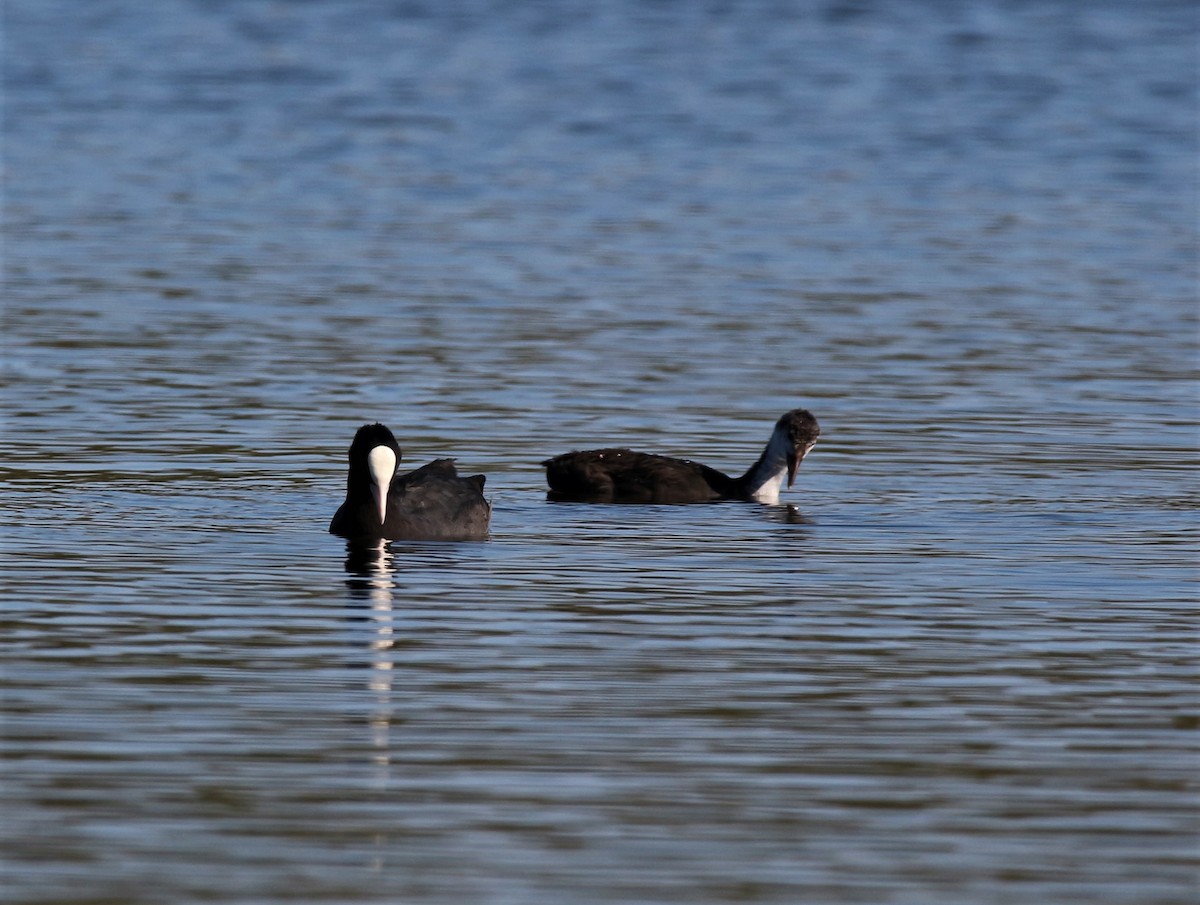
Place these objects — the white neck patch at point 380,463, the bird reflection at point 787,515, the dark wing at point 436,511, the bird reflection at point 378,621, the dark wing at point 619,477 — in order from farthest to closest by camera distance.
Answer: the dark wing at point 619,477 < the bird reflection at point 787,515 < the dark wing at point 436,511 < the white neck patch at point 380,463 < the bird reflection at point 378,621

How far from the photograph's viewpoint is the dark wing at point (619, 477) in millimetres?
16266

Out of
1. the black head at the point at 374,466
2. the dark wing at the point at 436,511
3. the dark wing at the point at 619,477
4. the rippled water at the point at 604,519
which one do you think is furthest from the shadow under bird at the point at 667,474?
the black head at the point at 374,466

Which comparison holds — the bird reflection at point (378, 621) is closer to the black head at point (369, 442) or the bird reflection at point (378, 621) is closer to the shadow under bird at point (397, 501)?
the shadow under bird at point (397, 501)

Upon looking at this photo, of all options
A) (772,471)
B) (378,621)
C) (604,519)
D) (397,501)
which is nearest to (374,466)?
→ (397,501)

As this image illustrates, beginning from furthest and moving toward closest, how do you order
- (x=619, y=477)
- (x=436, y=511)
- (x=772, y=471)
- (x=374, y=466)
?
(x=772, y=471)
(x=619, y=477)
(x=436, y=511)
(x=374, y=466)

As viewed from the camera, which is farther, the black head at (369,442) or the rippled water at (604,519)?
the black head at (369,442)

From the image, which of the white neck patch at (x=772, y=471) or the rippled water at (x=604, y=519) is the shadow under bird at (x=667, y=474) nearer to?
the white neck patch at (x=772, y=471)

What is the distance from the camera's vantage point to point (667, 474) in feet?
53.7

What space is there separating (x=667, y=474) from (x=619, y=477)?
308 millimetres

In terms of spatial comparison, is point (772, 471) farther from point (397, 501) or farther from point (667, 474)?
point (397, 501)

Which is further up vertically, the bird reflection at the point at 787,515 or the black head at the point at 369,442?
the black head at the point at 369,442

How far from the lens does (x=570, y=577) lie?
44.3 ft

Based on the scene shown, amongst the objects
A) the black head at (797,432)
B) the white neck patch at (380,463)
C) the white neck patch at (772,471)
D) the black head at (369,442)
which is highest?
the black head at (369,442)

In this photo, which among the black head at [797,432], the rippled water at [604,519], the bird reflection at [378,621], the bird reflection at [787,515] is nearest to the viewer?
the rippled water at [604,519]
